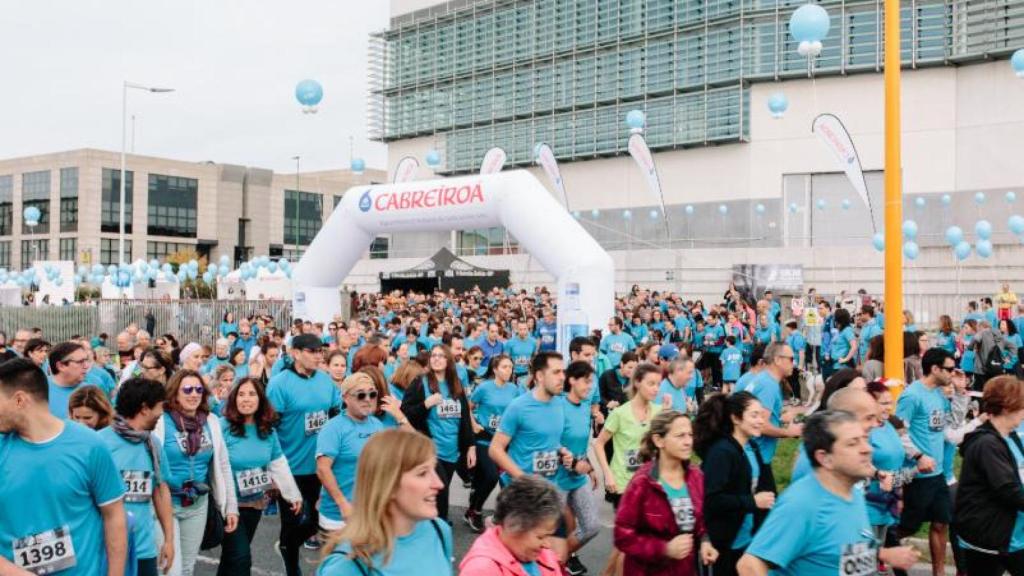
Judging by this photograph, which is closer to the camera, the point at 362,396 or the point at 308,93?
the point at 362,396

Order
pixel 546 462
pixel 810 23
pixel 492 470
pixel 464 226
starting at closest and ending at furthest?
pixel 546 462 → pixel 492 470 → pixel 810 23 → pixel 464 226

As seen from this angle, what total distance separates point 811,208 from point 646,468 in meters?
35.9

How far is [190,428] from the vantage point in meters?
5.60

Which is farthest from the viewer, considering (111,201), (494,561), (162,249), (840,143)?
(162,249)

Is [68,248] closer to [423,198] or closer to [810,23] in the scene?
[423,198]

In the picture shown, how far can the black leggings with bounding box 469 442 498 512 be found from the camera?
8445 millimetres

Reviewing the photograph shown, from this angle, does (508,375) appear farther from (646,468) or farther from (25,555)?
(25,555)

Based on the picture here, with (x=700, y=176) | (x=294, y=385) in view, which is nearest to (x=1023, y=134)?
(x=700, y=176)

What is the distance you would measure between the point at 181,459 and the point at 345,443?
0.93 m

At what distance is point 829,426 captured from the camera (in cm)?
368

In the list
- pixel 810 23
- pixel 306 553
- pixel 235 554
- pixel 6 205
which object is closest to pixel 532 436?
pixel 235 554

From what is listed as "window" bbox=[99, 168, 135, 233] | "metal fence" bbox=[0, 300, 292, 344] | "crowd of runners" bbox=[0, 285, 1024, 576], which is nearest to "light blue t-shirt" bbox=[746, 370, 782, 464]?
"crowd of runners" bbox=[0, 285, 1024, 576]

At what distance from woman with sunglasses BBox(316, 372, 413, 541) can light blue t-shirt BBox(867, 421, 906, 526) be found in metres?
2.99

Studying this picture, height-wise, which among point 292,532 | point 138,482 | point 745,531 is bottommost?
point 292,532
